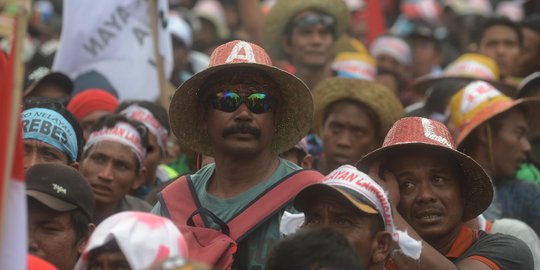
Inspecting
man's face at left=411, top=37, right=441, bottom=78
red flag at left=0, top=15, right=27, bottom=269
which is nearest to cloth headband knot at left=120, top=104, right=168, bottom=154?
red flag at left=0, top=15, right=27, bottom=269

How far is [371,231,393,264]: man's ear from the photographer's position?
5785 millimetres

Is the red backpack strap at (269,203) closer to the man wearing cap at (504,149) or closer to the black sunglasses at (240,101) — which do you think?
the black sunglasses at (240,101)

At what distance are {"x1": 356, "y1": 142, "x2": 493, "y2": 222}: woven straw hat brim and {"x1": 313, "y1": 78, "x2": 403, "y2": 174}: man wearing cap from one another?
7.52ft

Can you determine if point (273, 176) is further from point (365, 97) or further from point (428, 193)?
point (365, 97)

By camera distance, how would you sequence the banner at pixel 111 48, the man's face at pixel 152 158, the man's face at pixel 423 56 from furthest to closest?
the man's face at pixel 423 56 < the banner at pixel 111 48 < the man's face at pixel 152 158

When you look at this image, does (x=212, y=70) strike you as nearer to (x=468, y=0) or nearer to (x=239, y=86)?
(x=239, y=86)

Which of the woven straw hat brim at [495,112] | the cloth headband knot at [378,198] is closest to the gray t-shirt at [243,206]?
the cloth headband knot at [378,198]

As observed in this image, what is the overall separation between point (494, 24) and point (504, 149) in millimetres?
4791

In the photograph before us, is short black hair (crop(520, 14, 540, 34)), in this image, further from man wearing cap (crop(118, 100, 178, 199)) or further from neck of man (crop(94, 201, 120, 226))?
neck of man (crop(94, 201, 120, 226))

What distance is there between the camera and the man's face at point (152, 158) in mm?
8742

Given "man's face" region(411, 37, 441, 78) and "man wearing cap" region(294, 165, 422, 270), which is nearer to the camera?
"man wearing cap" region(294, 165, 422, 270)

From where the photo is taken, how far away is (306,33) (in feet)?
37.9

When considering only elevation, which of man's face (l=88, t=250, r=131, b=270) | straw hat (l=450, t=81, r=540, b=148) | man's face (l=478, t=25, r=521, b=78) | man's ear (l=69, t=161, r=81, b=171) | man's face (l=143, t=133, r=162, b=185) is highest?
man's face (l=88, t=250, r=131, b=270)

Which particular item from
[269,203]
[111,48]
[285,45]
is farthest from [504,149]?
[285,45]
